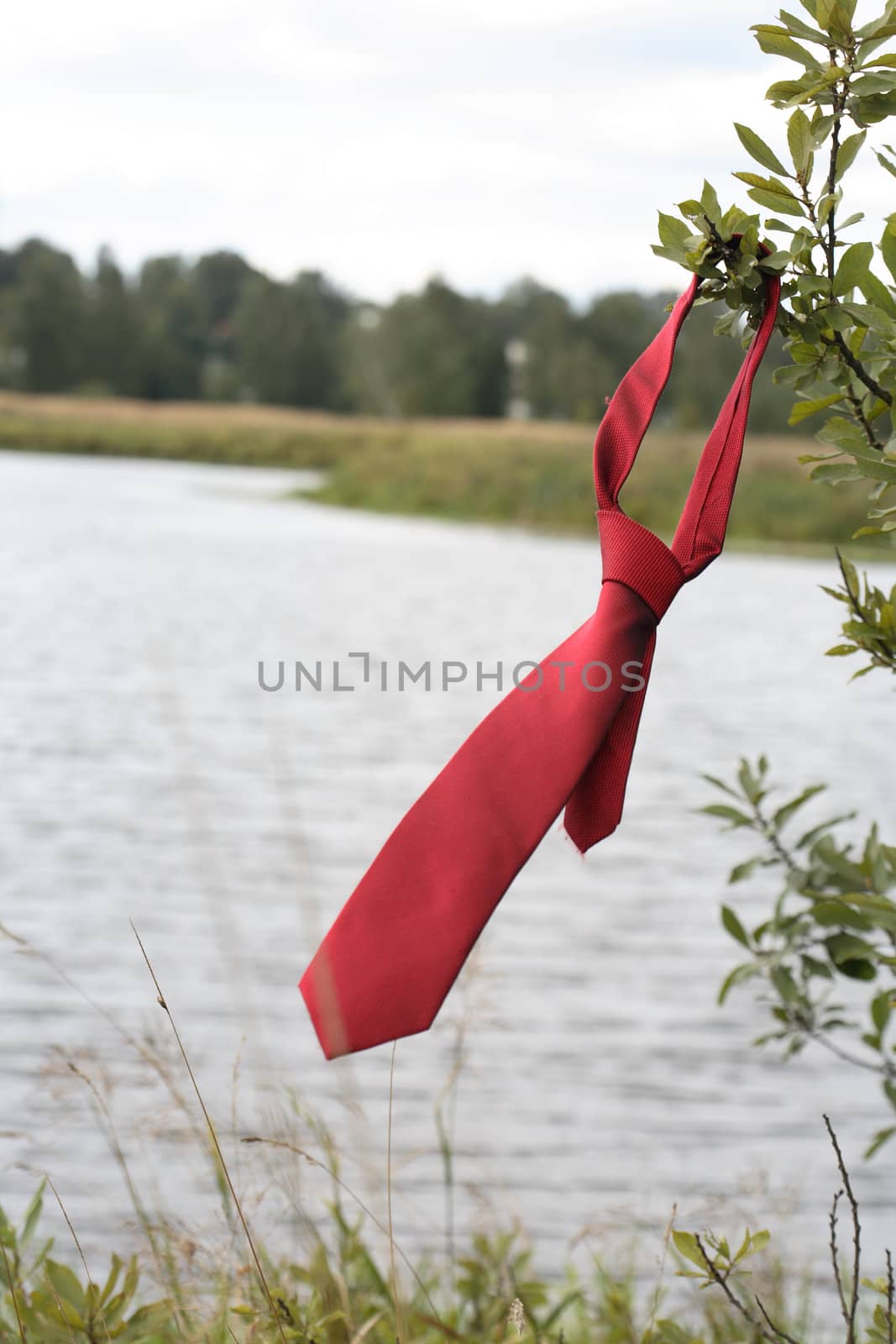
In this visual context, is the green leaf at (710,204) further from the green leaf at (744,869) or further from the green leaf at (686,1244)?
the green leaf at (744,869)

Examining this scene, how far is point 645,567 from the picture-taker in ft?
1.70

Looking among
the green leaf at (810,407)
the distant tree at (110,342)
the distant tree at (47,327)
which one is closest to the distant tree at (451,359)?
the distant tree at (110,342)

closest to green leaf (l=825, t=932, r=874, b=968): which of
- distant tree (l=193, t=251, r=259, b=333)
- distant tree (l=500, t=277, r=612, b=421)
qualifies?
→ distant tree (l=500, t=277, r=612, b=421)

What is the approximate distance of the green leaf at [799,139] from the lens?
0.74 metres

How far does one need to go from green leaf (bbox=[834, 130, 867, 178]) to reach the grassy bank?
17.5ft

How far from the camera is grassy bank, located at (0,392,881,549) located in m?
14.6

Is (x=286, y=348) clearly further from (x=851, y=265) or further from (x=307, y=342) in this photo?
(x=851, y=265)

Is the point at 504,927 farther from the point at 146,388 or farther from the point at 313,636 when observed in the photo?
the point at 146,388

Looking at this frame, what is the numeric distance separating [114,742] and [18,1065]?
2666 mm

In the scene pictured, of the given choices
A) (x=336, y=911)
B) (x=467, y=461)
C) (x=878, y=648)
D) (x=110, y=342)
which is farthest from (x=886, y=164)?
(x=110, y=342)

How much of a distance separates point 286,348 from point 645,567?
4754 centimetres

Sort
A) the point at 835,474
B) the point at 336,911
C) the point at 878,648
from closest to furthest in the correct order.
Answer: the point at 835,474, the point at 878,648, the point at 336,911

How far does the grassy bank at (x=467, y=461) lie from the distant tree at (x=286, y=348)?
10947 millimetres

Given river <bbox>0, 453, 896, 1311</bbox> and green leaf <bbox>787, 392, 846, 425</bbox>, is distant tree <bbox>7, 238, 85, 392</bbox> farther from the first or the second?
green leaf <bbox>787, 392, 846, 425</bbox>
